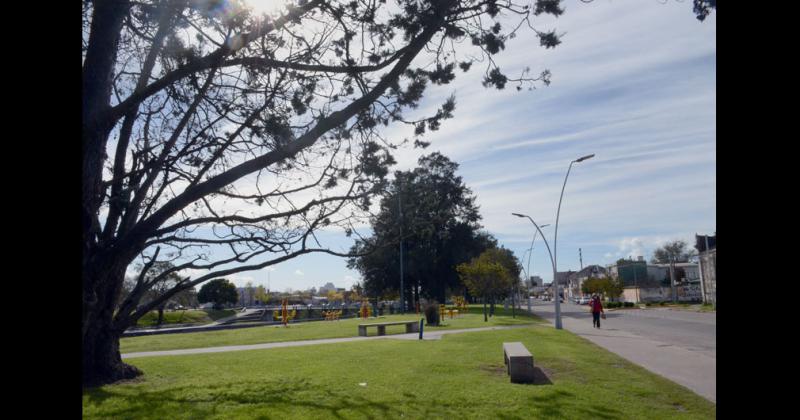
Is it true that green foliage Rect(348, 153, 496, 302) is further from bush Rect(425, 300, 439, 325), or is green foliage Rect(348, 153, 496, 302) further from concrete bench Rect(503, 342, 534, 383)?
concrete bench Rect(503, 342, 534, 383)

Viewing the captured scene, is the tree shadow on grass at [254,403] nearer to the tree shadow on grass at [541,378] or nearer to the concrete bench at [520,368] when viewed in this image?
the concrete bench at [520,368]

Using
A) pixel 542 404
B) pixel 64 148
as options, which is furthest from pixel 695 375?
pixel 64 148

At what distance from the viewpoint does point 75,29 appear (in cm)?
260

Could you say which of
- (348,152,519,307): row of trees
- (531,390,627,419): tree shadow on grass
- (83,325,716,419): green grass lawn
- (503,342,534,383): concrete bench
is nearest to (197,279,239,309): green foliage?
(348,152,519,307): row of trees

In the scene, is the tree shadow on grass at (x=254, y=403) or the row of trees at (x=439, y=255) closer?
the tree shadow on grass at (x=254, y=403)

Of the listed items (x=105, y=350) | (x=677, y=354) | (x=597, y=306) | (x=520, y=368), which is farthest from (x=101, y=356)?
(x=597, y=306)

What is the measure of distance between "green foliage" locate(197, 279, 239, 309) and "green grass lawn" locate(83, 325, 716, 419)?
4149 centimetres

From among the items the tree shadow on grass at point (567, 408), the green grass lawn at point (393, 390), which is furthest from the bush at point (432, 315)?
the tree shadow on grass at point (567, 408)

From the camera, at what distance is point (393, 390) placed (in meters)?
9.11

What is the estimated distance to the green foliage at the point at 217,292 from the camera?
5412cm

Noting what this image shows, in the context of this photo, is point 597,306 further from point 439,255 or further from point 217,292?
point 217,292

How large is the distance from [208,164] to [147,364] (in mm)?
7729

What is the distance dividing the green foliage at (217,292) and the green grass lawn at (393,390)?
41.5 meters

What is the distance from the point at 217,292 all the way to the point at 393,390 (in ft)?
161
